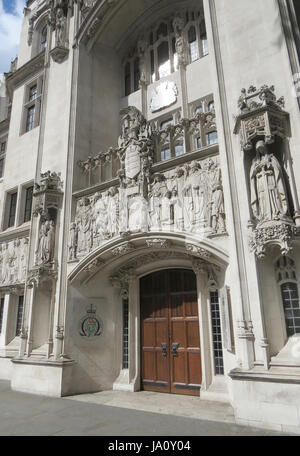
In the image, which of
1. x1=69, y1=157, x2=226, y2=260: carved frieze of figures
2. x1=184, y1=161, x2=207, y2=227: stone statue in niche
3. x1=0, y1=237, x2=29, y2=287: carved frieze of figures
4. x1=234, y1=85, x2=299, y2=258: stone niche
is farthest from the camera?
x1=0, y1=237, x2=29, y2=287: carved frieze of figures

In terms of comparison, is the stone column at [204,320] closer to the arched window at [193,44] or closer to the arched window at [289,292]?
the arched window at [289,292]

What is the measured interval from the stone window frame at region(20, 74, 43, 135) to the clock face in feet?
19.6

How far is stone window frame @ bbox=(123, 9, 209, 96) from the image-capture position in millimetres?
12969

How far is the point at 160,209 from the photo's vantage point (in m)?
9.10

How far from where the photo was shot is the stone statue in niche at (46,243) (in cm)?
1099

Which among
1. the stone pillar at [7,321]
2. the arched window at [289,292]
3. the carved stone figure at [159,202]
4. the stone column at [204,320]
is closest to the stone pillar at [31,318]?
the stone pillar at [7,321]

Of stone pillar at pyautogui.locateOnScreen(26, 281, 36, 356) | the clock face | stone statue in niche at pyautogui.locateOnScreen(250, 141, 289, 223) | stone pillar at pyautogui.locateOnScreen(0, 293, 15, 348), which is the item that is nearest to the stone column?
stone statue in niche at pyautogui.locateOnScreen(250, 141, 289, 223)

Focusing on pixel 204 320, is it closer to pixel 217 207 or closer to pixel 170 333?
pixel 170 333

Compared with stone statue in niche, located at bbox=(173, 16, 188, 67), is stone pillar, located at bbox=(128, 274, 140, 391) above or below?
below

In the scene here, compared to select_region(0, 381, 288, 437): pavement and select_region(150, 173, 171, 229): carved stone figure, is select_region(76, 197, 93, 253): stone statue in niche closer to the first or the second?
select_region(150, 173, 171, 229): carved stone figure

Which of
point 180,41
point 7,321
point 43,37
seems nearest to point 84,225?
point 7,321

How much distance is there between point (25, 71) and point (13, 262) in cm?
1008

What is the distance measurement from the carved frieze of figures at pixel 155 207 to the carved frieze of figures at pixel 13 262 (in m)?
3.33

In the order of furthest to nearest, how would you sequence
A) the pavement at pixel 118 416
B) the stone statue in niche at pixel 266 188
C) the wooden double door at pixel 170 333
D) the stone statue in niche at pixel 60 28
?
the stone statue in niche at pixel 60 28 → the wooden double door at pixel 170 333 → the stone statue in niche at pixel 266 188 → the pavement at pixel 118 416
